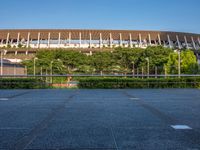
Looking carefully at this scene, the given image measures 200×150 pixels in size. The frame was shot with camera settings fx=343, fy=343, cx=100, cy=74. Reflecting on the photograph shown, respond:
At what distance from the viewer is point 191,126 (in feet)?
16.1

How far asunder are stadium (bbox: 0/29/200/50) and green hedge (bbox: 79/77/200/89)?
56535mm

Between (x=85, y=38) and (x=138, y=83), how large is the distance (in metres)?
60.6

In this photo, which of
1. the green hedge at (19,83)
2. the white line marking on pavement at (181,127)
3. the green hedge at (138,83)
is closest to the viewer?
the white line marking on pavement at (181,127)

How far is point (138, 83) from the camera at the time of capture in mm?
18016

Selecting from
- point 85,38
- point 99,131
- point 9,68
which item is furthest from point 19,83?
point 85,38

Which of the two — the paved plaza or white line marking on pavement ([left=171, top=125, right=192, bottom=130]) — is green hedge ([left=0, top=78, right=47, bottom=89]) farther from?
white line marking on pavement ([left=171, top=125, right=192, bottom=130])

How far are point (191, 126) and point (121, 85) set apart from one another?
13.3 metres

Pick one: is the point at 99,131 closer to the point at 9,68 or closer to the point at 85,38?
the point at 9,68

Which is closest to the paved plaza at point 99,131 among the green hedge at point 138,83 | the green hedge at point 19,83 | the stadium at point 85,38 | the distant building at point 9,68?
the green hedge at point 19,83

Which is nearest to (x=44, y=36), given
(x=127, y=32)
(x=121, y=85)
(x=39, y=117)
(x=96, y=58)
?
(x=127, y=32)

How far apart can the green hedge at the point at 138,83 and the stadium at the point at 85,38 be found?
56535 millimetres

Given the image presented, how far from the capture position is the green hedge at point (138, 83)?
18.0 metres

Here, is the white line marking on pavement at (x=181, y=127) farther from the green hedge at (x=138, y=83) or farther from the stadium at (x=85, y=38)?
the stadium at (x=85, y=38)

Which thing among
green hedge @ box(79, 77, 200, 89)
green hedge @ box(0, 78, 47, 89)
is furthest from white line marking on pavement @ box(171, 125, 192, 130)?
green hedge @ box(0, 78, 47, 89)
